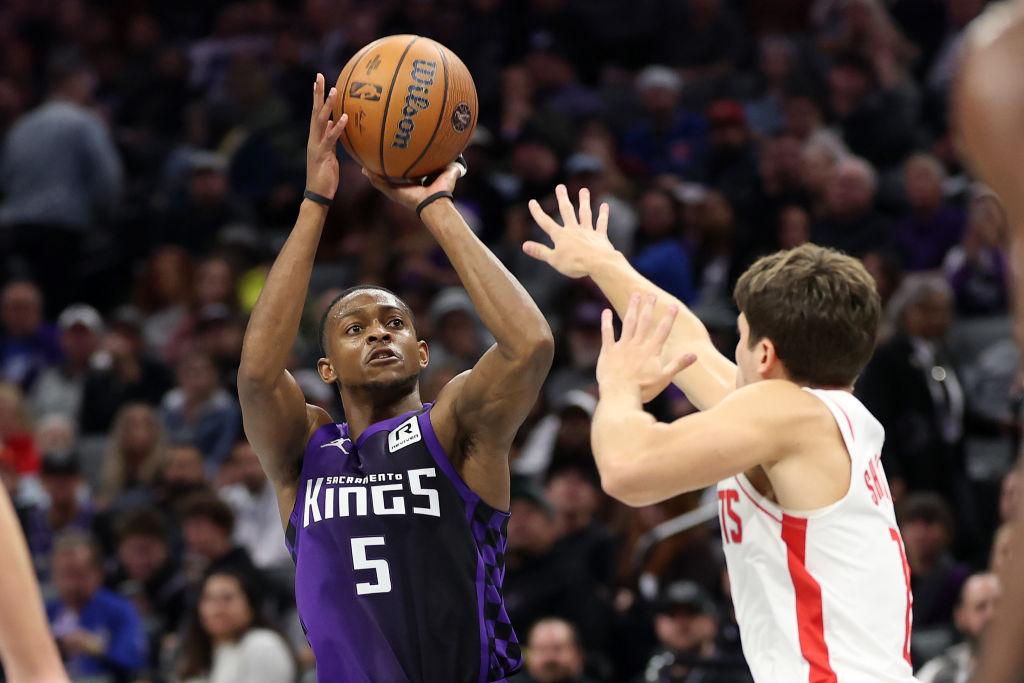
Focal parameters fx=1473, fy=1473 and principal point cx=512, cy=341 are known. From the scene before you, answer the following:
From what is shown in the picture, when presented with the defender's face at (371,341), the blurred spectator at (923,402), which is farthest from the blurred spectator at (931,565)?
the defender's face at (371,341)

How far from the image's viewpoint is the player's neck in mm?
4602

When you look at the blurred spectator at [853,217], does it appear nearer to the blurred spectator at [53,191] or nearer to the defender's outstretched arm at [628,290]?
the defender's outstretched arm at [628,290]

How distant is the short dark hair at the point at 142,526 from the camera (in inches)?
357

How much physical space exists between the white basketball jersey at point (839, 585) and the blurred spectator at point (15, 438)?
25.5ft

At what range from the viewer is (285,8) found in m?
15.4

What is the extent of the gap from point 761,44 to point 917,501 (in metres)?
6.27

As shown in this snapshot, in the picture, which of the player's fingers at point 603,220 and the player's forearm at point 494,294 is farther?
the player's fingers at point 603,220

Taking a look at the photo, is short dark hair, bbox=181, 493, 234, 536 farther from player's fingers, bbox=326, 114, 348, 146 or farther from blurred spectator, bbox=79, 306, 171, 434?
player's fingers, bbox=326, 114, 348, 146

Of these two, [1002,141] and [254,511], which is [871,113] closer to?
[254,511]

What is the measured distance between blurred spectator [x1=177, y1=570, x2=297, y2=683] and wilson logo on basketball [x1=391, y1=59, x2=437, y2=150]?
3.95m

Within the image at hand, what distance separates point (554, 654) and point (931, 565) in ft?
6.47

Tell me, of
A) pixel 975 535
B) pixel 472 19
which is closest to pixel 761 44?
pixel 472 19

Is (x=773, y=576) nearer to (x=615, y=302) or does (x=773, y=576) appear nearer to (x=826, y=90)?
(x=615, y=302)

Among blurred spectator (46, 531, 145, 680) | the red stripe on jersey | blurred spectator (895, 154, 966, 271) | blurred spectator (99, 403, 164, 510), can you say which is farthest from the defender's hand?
blurred spectator (895, 154, 966, 271)
